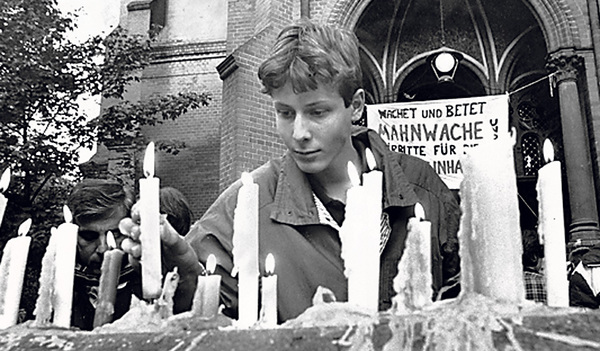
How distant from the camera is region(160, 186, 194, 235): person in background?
9.48 feet

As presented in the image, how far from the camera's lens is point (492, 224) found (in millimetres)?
895

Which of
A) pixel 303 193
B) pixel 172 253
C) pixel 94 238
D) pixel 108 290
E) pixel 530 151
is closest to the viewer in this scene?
pixel 108 290

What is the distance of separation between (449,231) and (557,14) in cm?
938

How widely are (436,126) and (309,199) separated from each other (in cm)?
786

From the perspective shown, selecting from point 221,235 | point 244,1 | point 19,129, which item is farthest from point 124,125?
point 221,235

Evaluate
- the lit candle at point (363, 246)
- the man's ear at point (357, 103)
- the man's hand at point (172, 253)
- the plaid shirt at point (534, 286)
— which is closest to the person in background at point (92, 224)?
the man's hand at point (172, 253)

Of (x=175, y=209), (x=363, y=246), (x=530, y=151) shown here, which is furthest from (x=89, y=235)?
(x=530, y=151)

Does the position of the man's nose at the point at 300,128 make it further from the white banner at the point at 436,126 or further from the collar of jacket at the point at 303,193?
the white banner at the point at 436,126

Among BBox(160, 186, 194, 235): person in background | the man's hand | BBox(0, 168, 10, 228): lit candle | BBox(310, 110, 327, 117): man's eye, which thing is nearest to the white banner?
BBox(160, 186, 194, 235): person in background

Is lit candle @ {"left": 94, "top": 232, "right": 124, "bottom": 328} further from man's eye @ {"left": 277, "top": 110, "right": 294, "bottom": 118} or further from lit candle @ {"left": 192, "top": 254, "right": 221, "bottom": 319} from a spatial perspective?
man's eye @ {"left": 277, "top": 110, "right": 294, "bottom": 118}

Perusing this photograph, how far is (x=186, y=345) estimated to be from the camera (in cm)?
88

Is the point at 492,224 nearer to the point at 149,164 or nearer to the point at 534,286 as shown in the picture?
the point at 149,164

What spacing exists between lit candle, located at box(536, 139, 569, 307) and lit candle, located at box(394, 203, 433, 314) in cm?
18

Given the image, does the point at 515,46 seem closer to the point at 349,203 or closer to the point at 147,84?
the point at 147,84
